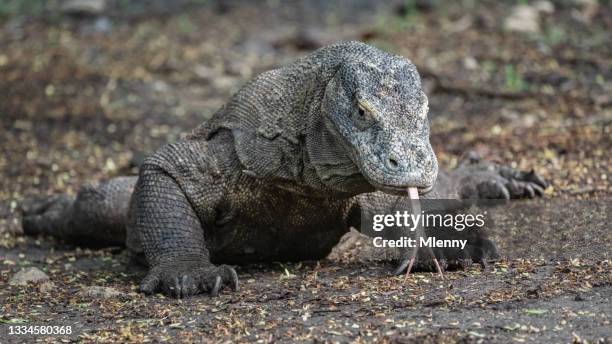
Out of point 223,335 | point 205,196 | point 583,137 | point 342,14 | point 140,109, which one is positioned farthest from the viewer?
point 342,14

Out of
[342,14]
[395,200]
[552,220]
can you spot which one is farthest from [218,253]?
[342,14]

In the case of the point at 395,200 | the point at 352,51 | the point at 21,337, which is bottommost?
the point at 21,337

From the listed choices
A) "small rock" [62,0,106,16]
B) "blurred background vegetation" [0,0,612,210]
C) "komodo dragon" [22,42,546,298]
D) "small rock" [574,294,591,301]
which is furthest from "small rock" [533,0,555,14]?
"small rock" [574,294,591,301]

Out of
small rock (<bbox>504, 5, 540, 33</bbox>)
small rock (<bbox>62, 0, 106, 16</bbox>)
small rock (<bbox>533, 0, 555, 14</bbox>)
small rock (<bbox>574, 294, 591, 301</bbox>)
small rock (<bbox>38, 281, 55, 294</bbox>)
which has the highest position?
small rock (<bbox>62, 0, 106, 16</bbox>)

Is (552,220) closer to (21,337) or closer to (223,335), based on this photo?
(223,335)

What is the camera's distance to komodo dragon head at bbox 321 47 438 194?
4.85 meters

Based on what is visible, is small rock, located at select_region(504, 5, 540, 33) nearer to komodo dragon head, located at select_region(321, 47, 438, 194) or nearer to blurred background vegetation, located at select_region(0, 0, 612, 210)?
A: blurred background vegetation, located at select_region(0, 0, 612, 210)

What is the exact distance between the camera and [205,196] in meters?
6.18

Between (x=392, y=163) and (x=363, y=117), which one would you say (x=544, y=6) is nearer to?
(x=363, y=117)

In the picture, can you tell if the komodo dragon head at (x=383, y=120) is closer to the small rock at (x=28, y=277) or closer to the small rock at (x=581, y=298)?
the small rock at (x=581, y=298)

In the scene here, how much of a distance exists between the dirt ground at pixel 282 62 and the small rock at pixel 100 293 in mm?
40

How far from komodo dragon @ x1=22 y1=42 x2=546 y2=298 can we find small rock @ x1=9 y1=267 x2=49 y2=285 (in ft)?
1.91

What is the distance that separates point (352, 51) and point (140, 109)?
6.51 metres

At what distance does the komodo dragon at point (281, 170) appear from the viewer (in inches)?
205
